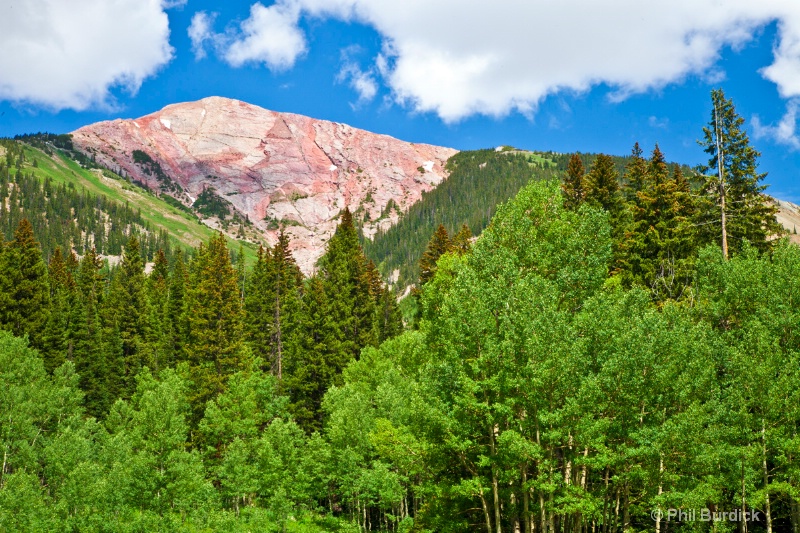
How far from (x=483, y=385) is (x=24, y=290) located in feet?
196

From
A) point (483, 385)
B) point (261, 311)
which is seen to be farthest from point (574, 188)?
point (261, 311)

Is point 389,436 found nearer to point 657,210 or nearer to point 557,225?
point 557,225

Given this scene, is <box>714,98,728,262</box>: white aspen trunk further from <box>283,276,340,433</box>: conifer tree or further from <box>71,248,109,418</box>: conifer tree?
<box>71,248,109,418</box>: conifer tree

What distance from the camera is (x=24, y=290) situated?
62.0 m

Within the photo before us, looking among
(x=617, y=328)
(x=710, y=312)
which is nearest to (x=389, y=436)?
(x=617, y=328)

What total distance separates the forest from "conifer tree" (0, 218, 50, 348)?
0.77ft

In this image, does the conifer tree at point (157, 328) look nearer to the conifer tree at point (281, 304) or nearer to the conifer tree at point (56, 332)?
the conifer tree at point (56, 332)

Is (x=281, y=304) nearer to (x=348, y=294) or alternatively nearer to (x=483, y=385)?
(x=348, y=294)

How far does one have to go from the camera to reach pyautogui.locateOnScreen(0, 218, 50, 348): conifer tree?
5994cm

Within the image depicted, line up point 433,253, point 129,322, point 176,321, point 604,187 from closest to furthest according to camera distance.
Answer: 1. point 604,187
2. point 433,253
3. point 176,321
4. point 129,322

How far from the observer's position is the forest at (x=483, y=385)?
21.8 metres

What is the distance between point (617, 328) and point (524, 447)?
6461mm

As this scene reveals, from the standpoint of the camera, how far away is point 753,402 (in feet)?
75.5

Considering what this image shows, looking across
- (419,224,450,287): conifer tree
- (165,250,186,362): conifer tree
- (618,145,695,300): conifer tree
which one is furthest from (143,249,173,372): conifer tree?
(618,145,695,300): conifer tree
